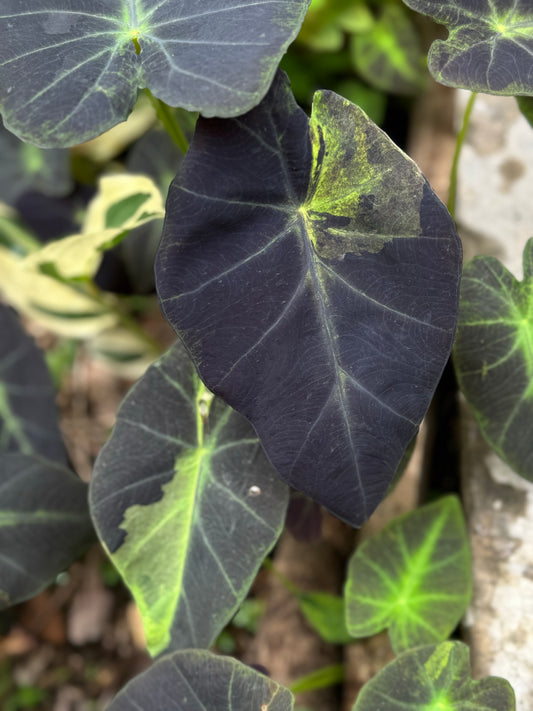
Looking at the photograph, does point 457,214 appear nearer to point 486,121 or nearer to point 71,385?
point 486,121

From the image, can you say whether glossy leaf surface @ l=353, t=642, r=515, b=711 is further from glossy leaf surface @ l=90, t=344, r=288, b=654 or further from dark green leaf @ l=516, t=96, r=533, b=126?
dark green leaf @ l=516, t=96, r=533, b=126

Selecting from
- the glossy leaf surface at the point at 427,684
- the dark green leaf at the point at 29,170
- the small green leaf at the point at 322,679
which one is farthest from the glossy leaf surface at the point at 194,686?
the dark green leaf at the point at 29,170

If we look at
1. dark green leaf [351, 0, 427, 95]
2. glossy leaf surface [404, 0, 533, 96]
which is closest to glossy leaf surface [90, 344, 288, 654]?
glossy leaf surface [404, 0, 533, 96]

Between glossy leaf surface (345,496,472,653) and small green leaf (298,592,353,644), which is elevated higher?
glossy leaf surface (345,496,472,653)

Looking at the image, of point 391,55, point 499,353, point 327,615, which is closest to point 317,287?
point 499,353

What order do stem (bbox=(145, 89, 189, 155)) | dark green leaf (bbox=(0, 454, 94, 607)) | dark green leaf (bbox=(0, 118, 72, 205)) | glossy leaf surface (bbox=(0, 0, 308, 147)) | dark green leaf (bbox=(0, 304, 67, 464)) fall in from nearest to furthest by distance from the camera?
glossy leaf surface (bbox=(0, 0, 308, 147)), stem (bbox=(145, 89, 189, 155)), dark green leaf (bbox=(0, 454, 94, 607)), dark green leaf (bbox=(0, 304, 67, 464)), dark green leaf (bbox=(0, 118, 72, 205))

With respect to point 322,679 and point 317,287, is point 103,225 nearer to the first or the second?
point 317,287
